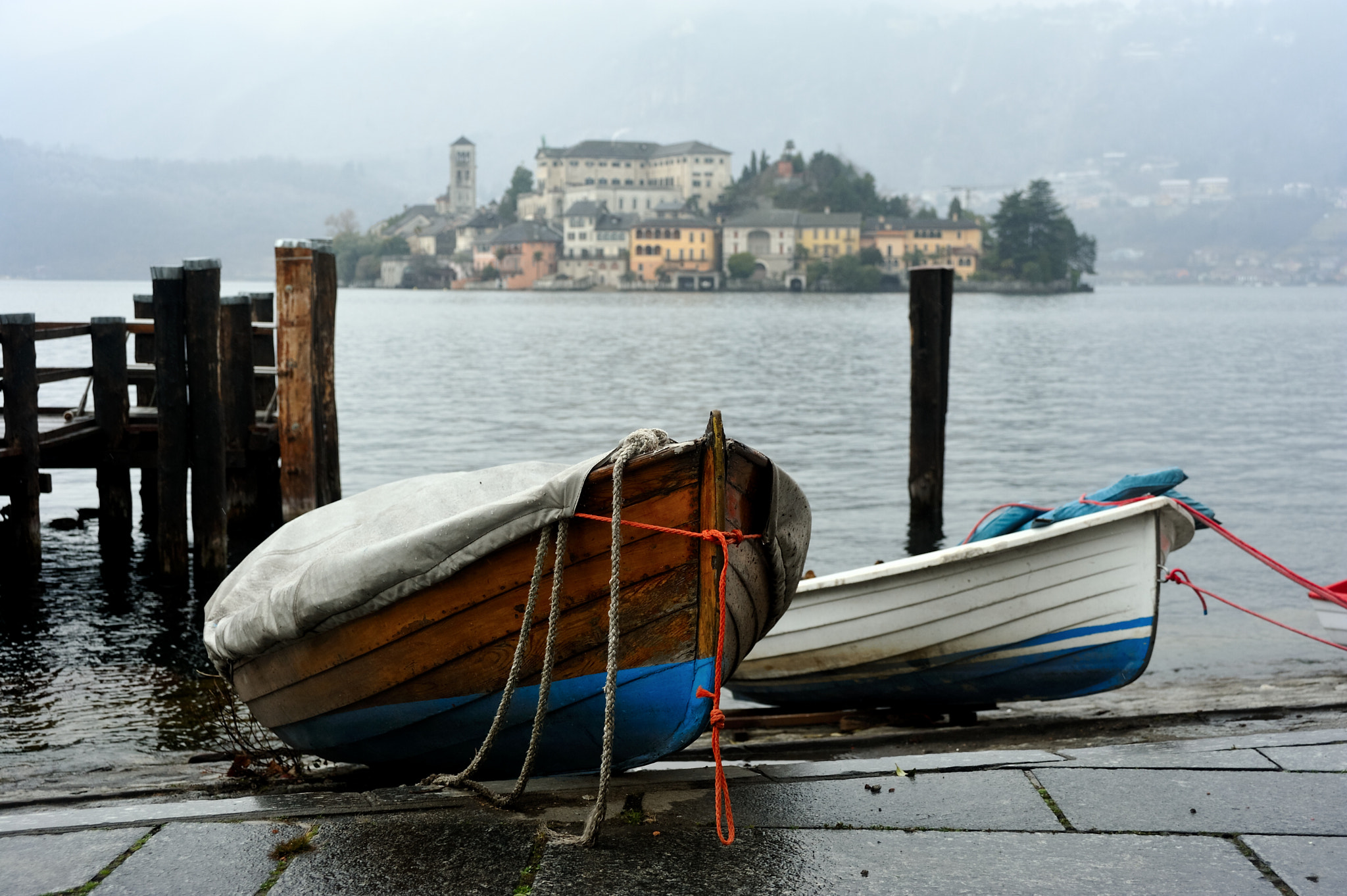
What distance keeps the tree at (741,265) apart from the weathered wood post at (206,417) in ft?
445

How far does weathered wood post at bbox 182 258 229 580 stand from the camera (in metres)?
9.49

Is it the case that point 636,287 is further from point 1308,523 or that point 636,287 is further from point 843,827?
point 843,827

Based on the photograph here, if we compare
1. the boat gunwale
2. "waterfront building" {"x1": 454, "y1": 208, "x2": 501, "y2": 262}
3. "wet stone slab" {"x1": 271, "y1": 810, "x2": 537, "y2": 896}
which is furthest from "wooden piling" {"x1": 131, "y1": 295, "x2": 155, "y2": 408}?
"waterfront building" {"x1": 454, "y1": 208, "x2": 501, "y2": 262}

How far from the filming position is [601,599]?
3.96 meters

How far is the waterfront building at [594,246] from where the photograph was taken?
491 ft

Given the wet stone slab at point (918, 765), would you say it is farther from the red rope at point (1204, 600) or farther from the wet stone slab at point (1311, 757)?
the red rope at point (1204, 600)

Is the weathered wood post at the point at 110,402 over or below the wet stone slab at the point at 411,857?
over

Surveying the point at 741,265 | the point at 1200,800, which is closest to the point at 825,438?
the point at 1200,800

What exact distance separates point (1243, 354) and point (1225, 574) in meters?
51.7

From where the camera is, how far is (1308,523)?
16.9 metres

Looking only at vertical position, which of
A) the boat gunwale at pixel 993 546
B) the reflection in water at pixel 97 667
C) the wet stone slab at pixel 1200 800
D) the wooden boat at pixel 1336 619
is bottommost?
the reflection in water at pixel 97 667

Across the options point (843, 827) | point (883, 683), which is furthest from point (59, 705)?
point (843, 827)

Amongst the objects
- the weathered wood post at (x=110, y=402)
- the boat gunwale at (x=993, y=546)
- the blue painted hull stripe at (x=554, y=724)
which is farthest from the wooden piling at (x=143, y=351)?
the blue painted hull stripe at (x=554, y=724)

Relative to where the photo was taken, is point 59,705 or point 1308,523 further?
point 1308,523
